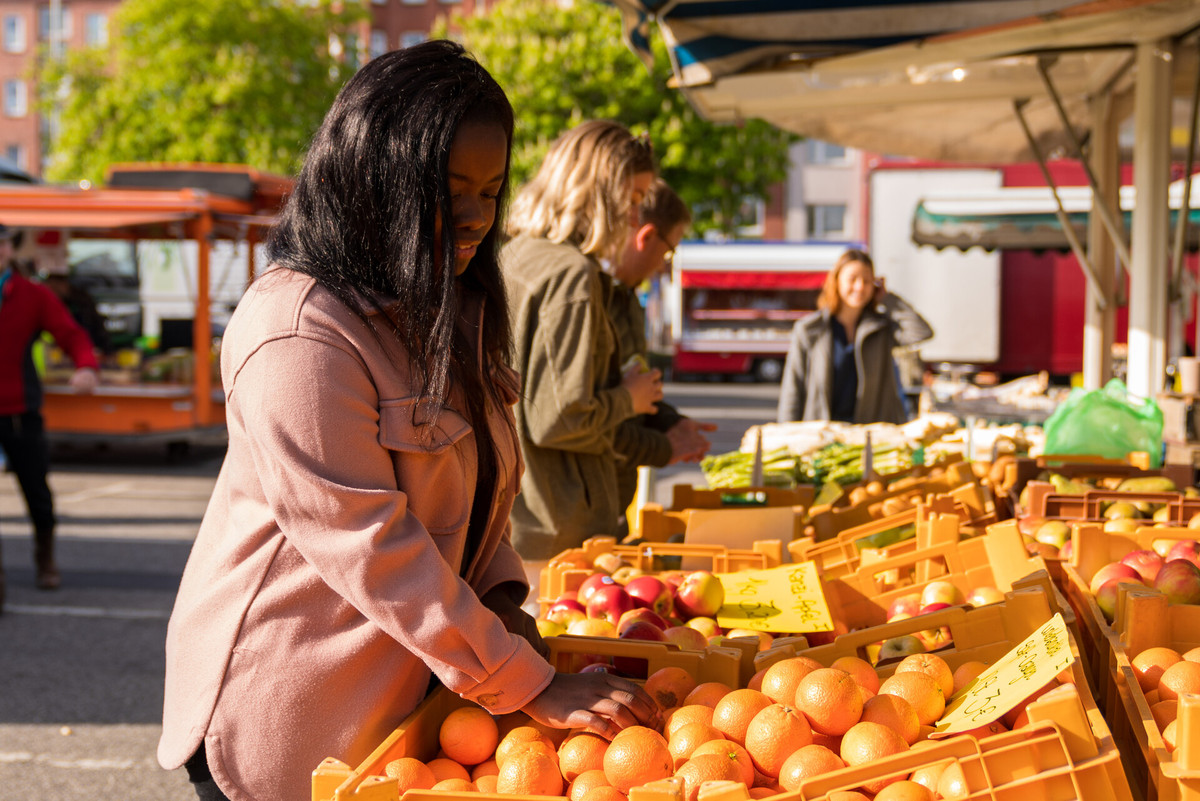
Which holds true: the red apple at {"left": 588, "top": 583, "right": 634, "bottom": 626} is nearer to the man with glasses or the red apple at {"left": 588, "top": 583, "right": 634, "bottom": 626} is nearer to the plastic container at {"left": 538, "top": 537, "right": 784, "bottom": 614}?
the plastic container at {"left": 538, "top": 537, "right": 784, "bottom": 614}

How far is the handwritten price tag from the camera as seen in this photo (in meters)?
1.45

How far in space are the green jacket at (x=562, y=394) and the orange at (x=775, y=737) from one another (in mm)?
1433

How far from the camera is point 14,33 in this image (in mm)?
54844

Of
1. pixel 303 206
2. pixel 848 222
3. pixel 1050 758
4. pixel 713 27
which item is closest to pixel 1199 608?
pixel 1050 758

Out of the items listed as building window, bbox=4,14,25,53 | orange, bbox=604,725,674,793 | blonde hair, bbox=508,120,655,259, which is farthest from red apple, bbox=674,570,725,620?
building window, bbox=4,14,25,53

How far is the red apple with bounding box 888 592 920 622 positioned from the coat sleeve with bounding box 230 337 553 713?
3.99 ft

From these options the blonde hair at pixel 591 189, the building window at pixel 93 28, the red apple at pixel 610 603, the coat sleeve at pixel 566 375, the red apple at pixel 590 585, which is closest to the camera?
the red apple at pixel 610 603

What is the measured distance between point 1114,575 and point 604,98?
2286 cm

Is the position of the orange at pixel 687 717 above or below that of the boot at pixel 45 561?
above

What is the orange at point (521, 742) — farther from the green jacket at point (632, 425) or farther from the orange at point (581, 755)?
the green jacket at point (632, 425)

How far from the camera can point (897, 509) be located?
3.36m

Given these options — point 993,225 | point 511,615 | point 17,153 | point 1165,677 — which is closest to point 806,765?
point 511,615

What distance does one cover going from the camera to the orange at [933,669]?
1.84 metres

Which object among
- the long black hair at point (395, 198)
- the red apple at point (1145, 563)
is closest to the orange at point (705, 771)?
the long black hair at point (395, 198)
